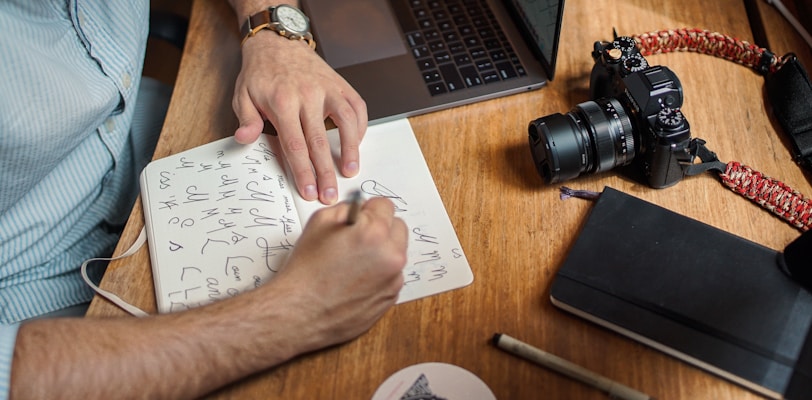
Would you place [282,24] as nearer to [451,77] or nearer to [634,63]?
[451,77]

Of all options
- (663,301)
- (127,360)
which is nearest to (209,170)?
(127,360)

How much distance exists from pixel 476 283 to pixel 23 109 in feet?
1.93

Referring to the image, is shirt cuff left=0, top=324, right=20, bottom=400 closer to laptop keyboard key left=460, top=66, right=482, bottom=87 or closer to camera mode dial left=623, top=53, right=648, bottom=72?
laptop keyboard key left=460, top=66, right=482, bottom=87

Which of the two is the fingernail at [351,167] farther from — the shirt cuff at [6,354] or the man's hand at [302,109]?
the shirt cuff at [6,354]

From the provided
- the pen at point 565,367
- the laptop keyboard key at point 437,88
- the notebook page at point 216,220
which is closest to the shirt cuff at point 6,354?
the notebook page at point 216,220

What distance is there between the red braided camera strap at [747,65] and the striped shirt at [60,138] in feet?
2.51

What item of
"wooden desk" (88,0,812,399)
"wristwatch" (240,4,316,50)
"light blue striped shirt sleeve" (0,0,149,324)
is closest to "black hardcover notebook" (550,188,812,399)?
"wooden desk" (88,0,812,399)

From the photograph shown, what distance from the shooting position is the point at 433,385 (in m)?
0.69

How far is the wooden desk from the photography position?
2.30 ft

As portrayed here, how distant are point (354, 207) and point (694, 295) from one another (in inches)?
15.2

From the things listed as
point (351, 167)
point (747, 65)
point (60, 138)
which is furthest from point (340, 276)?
point (747, 65)

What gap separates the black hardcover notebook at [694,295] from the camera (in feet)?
2.22

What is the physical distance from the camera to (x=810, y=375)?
659 mm

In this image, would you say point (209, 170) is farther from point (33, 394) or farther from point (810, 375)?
point (810, 375)
